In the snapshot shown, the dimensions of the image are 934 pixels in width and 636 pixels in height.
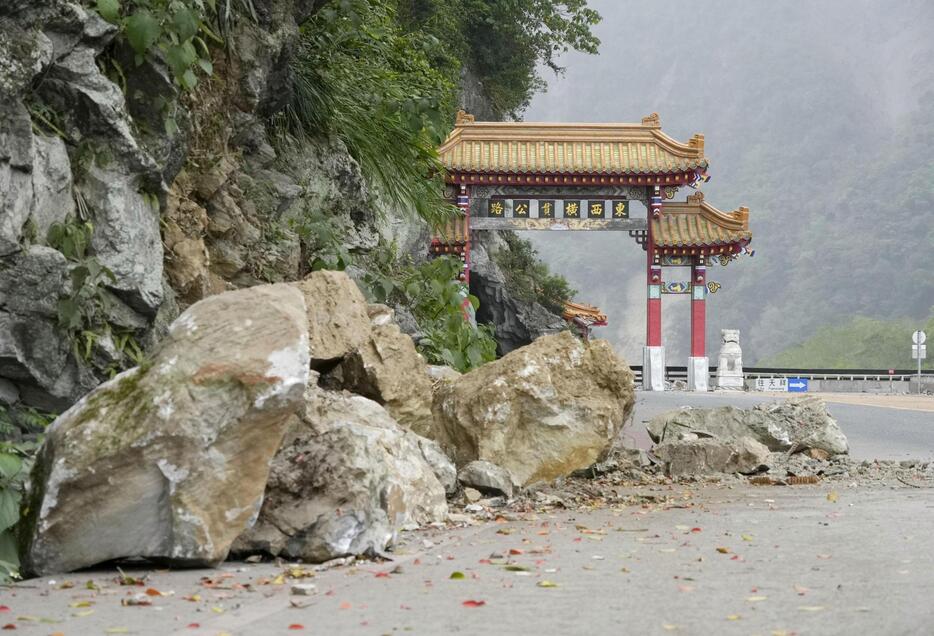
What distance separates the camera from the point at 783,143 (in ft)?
252

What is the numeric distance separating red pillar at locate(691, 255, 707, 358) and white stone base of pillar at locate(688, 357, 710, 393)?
147 millimetres

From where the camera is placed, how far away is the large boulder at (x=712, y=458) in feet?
25.7

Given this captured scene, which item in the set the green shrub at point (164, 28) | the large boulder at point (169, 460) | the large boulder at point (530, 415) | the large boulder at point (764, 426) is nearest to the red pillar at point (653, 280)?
the large boulder at point (764, 426)

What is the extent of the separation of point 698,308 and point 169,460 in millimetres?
22458

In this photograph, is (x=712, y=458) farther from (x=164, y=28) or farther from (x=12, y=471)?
(x=12, y=471)

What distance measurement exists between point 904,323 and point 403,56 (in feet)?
161

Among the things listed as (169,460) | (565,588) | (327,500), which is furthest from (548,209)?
(565,588)

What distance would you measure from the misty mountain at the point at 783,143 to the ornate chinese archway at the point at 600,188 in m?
36.6

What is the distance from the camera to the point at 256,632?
2.95m

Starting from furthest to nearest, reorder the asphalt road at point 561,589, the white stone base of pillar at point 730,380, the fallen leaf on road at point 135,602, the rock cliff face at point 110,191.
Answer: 1. the white stone base of pillar at point 730,380
2. the rock cliff face at point 110,191
3. the fallen leaf on road at point 135,602
4. the asphalt road at point 561,589

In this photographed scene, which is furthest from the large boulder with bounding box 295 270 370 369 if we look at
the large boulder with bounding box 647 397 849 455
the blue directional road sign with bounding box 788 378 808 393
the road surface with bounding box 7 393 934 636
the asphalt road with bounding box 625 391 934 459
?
the blue directional road sign with bounding box 788 378 808 393

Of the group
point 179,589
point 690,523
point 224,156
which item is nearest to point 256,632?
point 179,589

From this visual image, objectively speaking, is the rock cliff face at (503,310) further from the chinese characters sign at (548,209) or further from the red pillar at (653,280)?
the red pillar at (653,280)

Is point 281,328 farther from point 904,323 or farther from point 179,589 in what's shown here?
point 904,323
